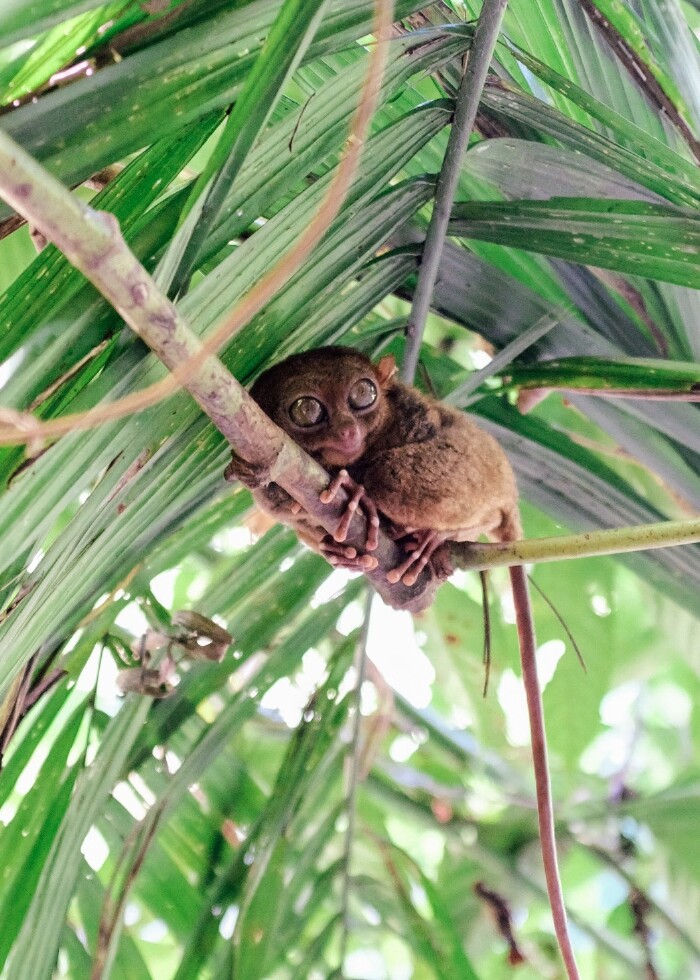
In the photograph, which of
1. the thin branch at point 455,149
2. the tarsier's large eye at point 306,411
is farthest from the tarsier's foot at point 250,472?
the thin branch at point 455,149

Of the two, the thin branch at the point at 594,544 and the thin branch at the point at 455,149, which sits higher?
the thin branch at the point at 455,149

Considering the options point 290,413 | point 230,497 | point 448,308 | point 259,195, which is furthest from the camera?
point 230,497

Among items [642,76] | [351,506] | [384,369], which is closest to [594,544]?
[351,506]

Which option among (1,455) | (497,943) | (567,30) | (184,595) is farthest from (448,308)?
(497,943)

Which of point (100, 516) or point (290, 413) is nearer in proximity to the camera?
point (100, 516)

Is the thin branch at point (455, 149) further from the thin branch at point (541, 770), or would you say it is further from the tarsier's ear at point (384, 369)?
the thin branch at point (541, 770)

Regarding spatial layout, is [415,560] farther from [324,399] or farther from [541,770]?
[541,770]

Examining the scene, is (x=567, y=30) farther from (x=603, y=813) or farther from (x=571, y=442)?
(x=603, y=813)
